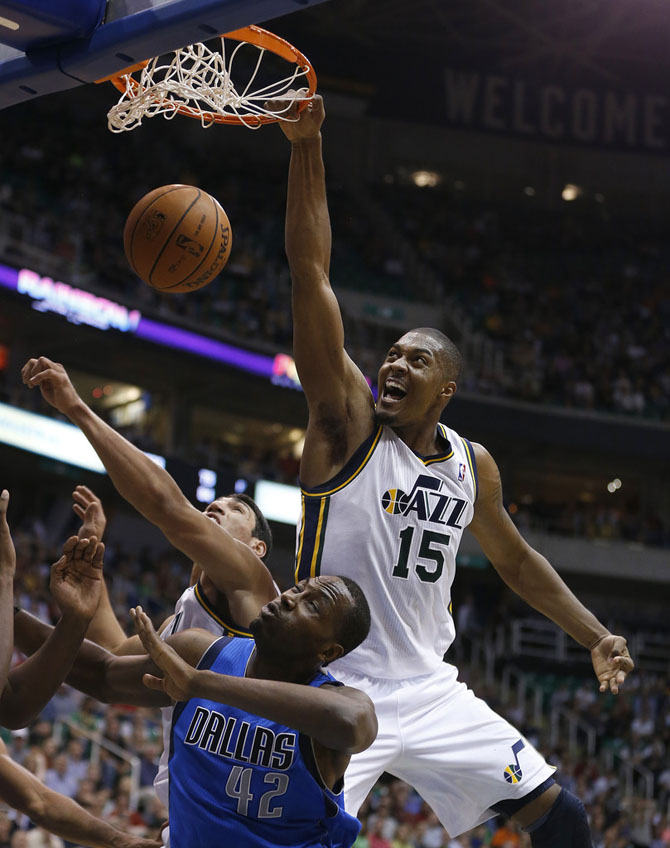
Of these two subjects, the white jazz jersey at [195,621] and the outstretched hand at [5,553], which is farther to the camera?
the white jazz jersey at [195,621]

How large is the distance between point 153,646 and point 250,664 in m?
0.40

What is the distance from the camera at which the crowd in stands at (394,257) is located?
18.8 meters

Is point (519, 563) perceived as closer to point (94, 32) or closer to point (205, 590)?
point (205, 590)

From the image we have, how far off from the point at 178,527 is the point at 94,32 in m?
1.57

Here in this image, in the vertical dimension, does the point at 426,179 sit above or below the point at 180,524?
above

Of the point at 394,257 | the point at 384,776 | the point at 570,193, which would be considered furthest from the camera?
the point at 570,193

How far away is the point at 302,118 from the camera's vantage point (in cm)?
392

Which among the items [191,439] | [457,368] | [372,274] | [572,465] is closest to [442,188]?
[372,274]

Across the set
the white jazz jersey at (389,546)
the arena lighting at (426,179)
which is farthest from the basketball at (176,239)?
the arena lighting at (426,179)

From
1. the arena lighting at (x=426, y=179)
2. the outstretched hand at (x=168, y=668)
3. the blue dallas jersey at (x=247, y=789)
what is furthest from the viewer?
the arena lighting at (x=426, y=179)

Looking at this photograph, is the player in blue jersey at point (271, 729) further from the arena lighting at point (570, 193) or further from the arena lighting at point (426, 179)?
the arena lighting at point (570, 193)

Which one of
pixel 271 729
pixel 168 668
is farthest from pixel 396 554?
pixel 168 668

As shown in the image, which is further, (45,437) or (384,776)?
(45,437)

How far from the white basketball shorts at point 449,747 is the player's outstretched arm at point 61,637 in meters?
0.88
